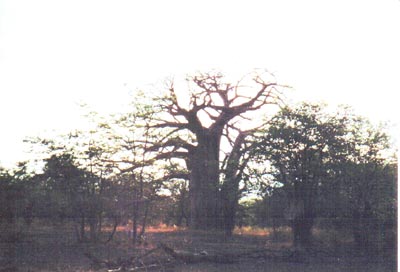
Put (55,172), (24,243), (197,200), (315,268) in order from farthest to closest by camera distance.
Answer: (197,200) → (55,172) → (24,243) → (315,268)

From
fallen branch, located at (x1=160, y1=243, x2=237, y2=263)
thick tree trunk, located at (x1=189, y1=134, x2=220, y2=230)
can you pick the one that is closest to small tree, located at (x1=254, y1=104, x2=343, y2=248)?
fallen branch, located at (x1=160, y1=243, x2=237, y2=263)

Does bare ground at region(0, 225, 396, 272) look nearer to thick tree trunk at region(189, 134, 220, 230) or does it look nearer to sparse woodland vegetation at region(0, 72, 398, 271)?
sparse woodland vegetation at region(0, 72, 398, 271)

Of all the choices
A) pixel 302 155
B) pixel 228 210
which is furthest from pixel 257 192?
pixel 228 210

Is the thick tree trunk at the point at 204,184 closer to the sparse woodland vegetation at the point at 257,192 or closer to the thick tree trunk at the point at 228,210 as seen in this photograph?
the thick tree trunk at the point at 228,210

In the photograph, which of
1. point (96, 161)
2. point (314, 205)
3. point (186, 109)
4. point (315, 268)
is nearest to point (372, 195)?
point (314, 205)

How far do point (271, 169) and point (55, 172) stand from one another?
567 cm

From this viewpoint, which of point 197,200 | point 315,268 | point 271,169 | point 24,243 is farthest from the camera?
point 197,200

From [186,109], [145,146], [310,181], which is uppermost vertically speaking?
[186,109]

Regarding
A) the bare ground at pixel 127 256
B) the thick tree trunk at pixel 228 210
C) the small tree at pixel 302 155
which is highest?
the small tree at pixel 302 155

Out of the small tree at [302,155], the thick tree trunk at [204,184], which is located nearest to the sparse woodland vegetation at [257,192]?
the small tree at [302,155]

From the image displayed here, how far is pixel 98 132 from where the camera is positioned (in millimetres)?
11734

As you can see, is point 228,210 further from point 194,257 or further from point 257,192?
point 194,257

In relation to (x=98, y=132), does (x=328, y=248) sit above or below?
below

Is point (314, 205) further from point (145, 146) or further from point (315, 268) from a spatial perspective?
point (145, 146)
